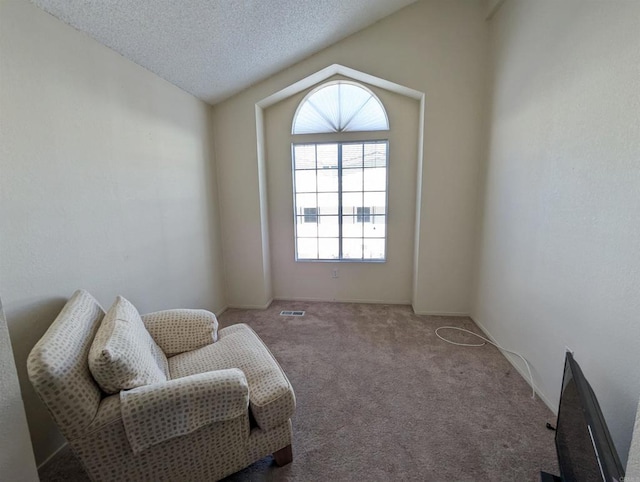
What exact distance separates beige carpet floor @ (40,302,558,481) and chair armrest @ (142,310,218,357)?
697mm

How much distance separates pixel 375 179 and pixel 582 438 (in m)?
2.90

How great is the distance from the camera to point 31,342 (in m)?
1.40

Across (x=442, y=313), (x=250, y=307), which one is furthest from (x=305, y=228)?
(x=442, y=313)

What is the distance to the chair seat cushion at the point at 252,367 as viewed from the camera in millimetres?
1310

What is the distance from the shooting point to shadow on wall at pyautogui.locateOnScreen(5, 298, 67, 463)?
135 centimetres

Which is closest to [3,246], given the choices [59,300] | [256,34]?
[59,300]

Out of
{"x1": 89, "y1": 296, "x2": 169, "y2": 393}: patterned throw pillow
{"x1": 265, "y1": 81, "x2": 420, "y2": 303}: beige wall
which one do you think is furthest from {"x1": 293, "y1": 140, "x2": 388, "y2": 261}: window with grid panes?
{"x1": 89, "y1": 296, "x2": 169, "y2": 393}: patterned throw pillow

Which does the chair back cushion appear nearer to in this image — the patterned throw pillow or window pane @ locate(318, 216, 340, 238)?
the patterned throw pillow

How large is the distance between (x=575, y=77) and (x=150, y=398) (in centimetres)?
274

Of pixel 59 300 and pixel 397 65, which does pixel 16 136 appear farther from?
pixel 397 65

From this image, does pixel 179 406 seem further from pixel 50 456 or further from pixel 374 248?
pixel 374 248

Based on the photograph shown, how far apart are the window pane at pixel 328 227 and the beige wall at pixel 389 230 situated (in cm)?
38

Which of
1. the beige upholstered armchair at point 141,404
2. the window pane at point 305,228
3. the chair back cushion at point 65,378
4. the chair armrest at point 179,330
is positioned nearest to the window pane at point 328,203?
the window pane at point 305,228

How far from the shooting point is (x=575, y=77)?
1.61 metres
